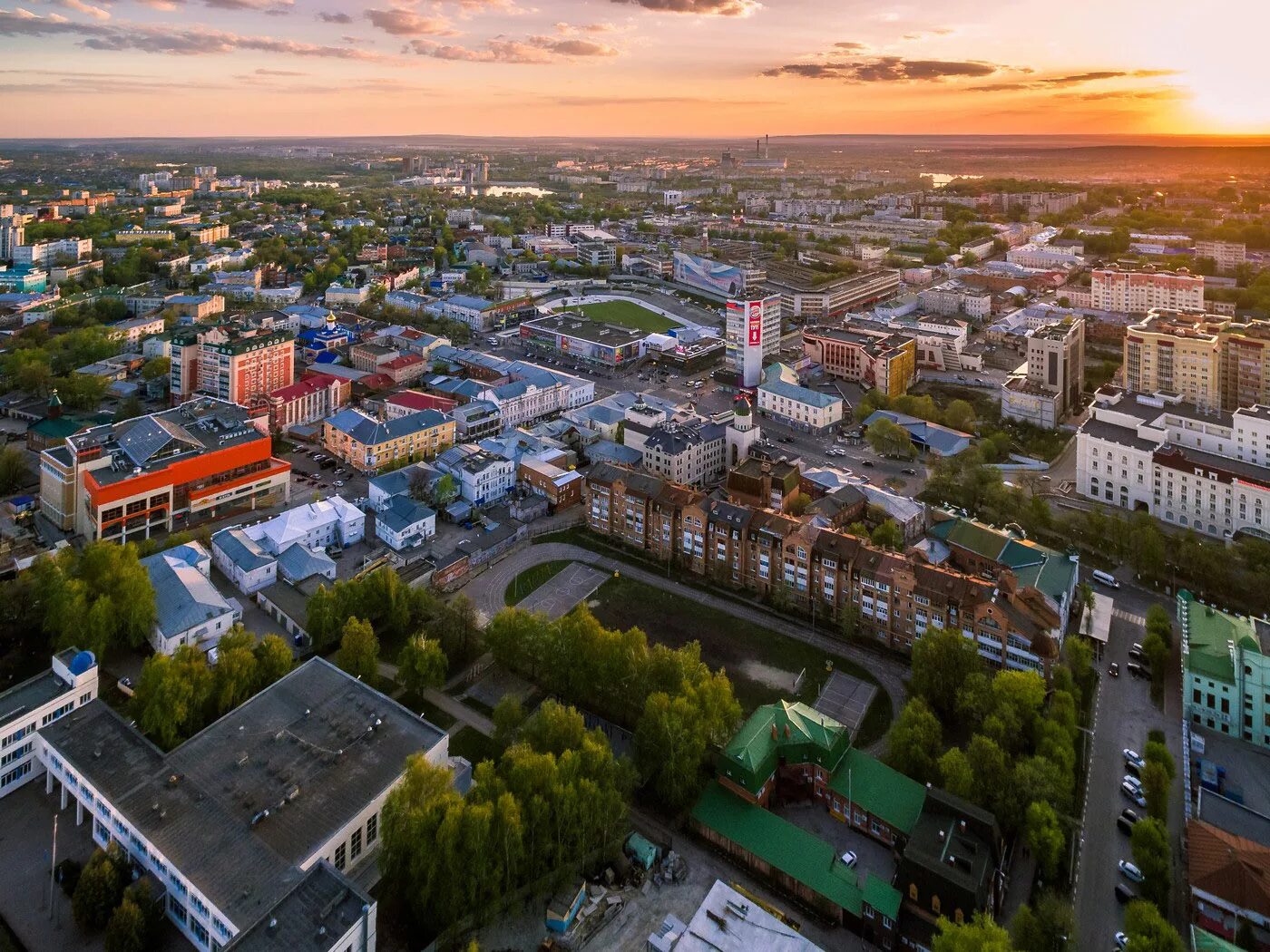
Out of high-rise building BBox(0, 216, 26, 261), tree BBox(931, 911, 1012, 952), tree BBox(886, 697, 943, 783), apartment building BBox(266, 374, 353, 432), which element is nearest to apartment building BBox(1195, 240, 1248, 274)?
tree BBox(886, 697, 943, 783)

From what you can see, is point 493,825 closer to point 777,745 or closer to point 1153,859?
point 777,745

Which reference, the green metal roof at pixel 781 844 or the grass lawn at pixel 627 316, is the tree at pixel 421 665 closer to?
the green metal roof at pixel 781 844

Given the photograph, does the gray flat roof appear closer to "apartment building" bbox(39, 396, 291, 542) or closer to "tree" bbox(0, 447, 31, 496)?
"apartment building" bbox(39, 396, 291, 542)

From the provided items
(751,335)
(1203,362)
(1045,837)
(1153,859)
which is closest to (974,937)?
(1045,837)

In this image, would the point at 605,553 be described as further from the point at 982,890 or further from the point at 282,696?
the point at 982,890

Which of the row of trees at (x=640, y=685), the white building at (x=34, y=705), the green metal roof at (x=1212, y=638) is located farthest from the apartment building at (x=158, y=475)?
the green metal roof at (x=1212, y=638)

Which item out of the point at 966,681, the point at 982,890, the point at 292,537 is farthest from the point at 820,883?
the point at 292,537
